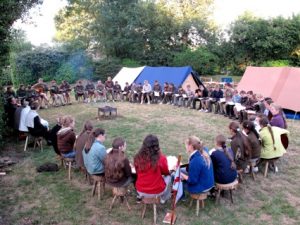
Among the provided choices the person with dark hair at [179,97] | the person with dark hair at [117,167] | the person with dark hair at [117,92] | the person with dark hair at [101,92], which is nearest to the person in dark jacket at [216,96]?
the person with dark hair at [179,97]

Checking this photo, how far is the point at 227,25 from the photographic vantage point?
22.8m

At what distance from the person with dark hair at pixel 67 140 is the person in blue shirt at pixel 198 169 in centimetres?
236

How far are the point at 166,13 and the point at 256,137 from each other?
821 inches

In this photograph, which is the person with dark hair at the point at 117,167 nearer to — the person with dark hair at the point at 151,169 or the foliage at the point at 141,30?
the person with dark hair at the point at 151,169

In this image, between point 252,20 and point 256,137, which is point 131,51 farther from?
point 256,137

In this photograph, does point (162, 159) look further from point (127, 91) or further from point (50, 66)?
point (50, 66)

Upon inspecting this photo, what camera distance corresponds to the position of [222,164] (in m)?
4.32

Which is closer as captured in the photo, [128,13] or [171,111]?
[171,111]

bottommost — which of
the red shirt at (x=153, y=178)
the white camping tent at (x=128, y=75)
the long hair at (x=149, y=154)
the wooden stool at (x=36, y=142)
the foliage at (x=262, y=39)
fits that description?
the wooden stool at (x=36, y=142)

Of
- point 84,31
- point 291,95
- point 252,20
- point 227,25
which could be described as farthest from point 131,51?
point 291,95

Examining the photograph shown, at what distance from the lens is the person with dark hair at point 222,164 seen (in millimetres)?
4340

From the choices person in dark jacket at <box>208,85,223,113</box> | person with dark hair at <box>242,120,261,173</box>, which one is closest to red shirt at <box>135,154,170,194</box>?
person with dark hair at <box>242,120,261,173</box>

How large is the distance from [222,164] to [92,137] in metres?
2.09

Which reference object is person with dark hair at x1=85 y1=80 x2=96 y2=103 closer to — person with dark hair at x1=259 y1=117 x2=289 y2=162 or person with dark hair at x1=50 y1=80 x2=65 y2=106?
person with dark hair at x1=50 y1=80 x2=65 y2=106
